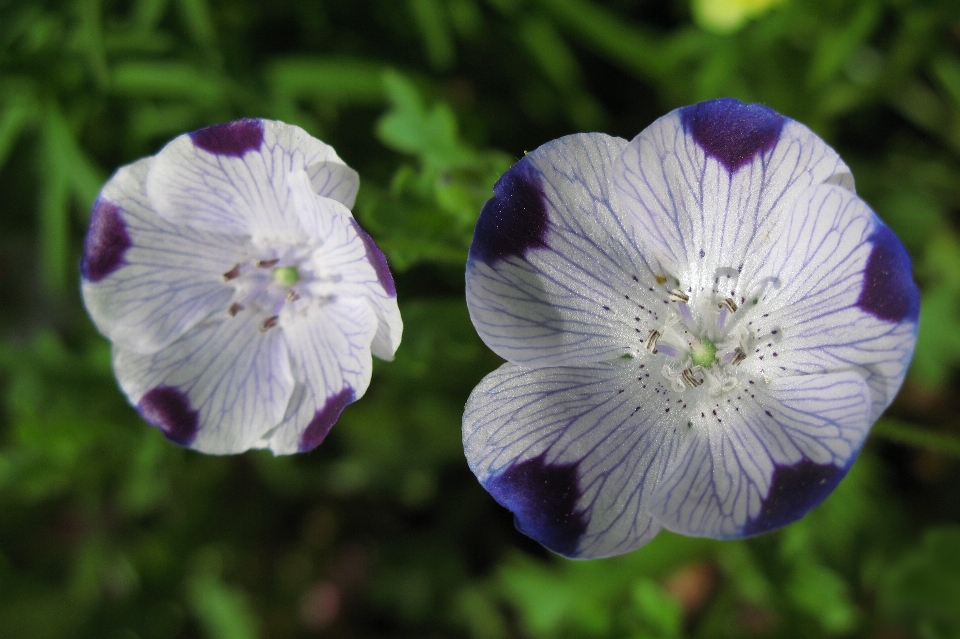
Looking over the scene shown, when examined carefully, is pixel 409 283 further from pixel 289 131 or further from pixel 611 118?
pixel 289 131

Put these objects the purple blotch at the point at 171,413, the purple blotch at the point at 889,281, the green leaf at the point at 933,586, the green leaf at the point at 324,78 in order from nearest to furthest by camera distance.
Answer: the purple blotch at the point at 889,281, the purple blotch at the point at 171,413, the green leaf at the point at 933,586, the green leaf at the point at 324,78

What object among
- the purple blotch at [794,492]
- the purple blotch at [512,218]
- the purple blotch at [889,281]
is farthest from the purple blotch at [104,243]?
the purple blotch at [889,281]

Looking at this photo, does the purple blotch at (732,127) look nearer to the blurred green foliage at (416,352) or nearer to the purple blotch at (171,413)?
the blurred green foliage at (416,352)

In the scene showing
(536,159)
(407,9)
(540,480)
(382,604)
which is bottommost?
(382,604)

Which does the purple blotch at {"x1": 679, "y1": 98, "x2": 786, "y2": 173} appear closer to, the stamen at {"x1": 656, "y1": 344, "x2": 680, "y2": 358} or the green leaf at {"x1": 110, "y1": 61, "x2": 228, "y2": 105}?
the stamen at {"x1": 656, "y1": 344, "x2": 680, "y2": 358}

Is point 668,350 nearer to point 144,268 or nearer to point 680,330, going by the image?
point 680,330

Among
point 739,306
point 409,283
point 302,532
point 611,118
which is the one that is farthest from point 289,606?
point 739,306

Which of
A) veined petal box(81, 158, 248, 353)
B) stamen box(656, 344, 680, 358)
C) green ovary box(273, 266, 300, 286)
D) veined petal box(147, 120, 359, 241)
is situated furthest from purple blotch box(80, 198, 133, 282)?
stamen box(656, 344, 680, 358)

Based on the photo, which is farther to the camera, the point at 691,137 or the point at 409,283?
the point at 409,283
